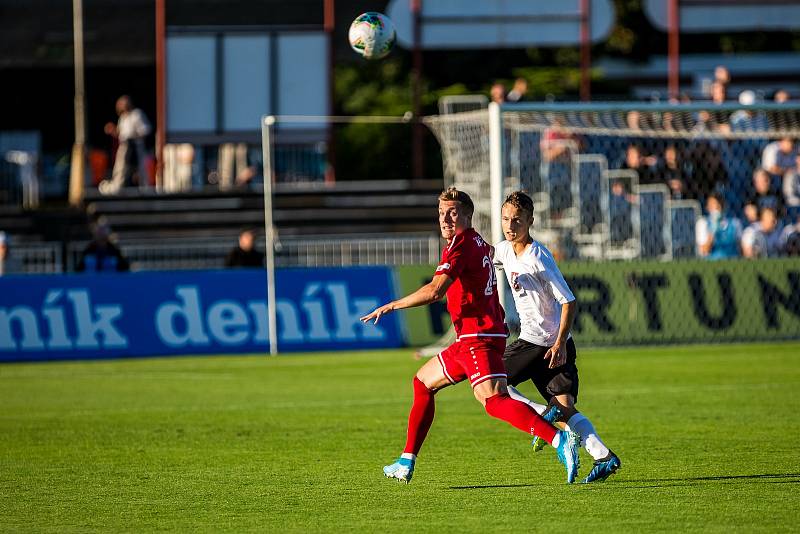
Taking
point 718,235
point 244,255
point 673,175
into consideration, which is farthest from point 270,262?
point 673,175

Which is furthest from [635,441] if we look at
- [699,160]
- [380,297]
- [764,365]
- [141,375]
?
[699,160]

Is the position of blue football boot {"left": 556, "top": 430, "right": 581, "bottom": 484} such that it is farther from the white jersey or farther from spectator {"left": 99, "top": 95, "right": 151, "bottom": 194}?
spectator {"left": 99, "top": 95, "right": 151, "bottom": 194}

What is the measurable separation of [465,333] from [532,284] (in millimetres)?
663

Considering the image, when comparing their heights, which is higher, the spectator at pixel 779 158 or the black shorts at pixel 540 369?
the spectator at pixel 779 158

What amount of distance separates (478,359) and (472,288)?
44 cm

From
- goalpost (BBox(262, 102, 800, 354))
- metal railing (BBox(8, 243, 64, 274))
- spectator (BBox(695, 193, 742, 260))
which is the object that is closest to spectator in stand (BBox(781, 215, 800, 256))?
spectator (BBox(695, 193, 742, 260))

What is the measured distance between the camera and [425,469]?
9.44 metres

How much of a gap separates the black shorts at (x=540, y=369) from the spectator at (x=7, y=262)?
14.2 m

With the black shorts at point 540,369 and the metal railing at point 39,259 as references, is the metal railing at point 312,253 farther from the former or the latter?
the black shorts at point 540,369

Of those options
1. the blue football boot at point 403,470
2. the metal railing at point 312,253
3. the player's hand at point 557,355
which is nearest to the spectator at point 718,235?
the metal railing at point 312,253

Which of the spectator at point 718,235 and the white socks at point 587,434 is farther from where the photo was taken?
the spectator at point 718,235

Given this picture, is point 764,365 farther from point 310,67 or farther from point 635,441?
point 310,67

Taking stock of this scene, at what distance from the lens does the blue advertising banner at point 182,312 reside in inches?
760

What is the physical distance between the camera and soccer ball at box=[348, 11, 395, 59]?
1275cm
